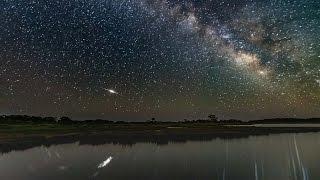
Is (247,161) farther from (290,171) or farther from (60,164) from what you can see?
(60,164)

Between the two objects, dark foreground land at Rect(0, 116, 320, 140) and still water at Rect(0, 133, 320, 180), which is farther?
dark foreground land at Rect(0, 116, 320, 140)

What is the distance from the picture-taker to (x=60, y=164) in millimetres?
36656

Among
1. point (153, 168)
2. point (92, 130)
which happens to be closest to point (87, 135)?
point (92, 130)

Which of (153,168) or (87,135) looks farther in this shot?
(87,135)

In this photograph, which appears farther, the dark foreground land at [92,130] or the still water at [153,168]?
the dark foreground land at [92,130]

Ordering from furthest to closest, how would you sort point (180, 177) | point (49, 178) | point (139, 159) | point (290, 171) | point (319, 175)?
point (139, 159) < point (290, 171) < point (319, 175) < point (180, 177) < point (49, 178)

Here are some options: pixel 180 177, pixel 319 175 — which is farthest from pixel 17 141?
pixel 319 175

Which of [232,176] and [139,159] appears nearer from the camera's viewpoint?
[232,176]

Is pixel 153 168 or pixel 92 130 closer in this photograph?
pixel 153 168

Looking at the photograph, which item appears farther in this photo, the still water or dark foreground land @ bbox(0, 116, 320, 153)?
dark foreground land @ bbox(0, 116, 320, 153)

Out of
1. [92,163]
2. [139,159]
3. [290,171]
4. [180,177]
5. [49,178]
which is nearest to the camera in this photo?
[49,178]

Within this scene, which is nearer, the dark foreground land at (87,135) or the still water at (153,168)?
the still water at (153,168)

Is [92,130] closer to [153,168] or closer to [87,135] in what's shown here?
[87,135]

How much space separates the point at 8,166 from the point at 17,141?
27.4 meters
